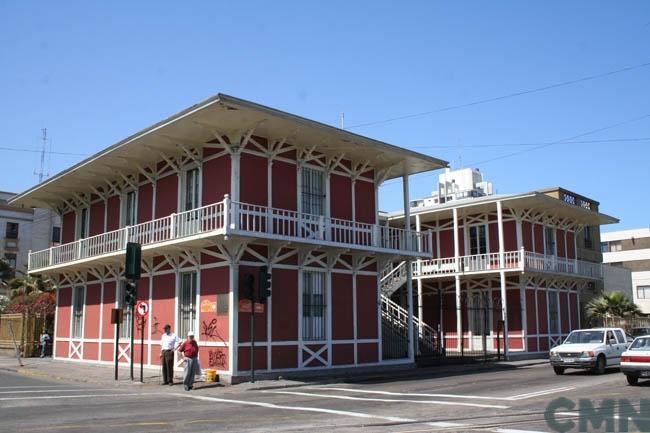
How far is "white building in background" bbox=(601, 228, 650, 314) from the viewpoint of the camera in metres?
63.4

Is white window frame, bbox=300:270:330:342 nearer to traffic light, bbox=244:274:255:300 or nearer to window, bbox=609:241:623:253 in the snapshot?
traffic light, bbox=244:274:255:300

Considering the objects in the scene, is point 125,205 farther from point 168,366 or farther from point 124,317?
point 168,366

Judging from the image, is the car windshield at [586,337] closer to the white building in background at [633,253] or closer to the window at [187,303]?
the window at [187,303]

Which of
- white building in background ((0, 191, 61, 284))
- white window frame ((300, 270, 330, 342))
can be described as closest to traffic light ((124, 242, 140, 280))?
white window frame ((300, 270, 330, 342))

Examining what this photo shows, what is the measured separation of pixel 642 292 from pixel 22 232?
62385 mm

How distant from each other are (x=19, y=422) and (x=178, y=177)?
13076 mm

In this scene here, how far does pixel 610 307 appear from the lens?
124 feet

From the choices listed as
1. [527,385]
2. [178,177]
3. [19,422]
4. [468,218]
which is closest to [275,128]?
[178,177]

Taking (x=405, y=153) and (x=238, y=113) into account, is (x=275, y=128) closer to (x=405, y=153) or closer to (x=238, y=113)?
(x=238, y=113)

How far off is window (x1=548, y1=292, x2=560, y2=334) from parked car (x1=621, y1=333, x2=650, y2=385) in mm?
17588

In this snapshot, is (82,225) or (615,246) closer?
(82,225)

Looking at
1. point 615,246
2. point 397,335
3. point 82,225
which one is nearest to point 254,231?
point 397,335

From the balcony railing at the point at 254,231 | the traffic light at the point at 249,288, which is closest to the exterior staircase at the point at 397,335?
the balcony railing at the point at 254,231

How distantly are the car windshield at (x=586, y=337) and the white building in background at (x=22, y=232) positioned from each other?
55122 millimetres
